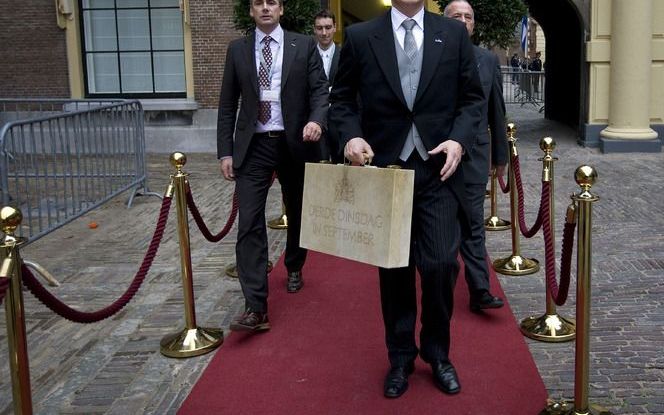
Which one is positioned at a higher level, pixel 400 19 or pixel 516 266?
pixel 400 19

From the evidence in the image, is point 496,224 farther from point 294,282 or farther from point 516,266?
point 294,282

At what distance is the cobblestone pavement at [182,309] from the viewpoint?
13.1 feet

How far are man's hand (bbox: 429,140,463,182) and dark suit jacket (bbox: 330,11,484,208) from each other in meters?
0.07

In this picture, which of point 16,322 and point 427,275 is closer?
point 16,322

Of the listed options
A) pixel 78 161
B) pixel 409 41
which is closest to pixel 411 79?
pixel 409 41

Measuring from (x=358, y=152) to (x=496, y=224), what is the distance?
4556 mm

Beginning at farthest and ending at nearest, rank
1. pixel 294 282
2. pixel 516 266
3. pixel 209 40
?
pixel 209 40, pixel 516 266, pixel 294 282

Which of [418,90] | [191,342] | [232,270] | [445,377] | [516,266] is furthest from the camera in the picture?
[232,270]

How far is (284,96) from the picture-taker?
4.83 metres

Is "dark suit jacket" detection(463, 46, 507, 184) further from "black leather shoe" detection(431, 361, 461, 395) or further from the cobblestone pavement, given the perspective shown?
"black leather shoe" detection(431, 361, 461, 395)

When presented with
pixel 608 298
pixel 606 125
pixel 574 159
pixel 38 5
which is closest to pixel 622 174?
pixel 574 159

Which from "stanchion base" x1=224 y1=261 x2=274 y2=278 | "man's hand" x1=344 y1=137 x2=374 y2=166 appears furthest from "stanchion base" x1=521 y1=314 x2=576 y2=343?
"stanchion base" x1=224 y1=261 x2=274 y2=278

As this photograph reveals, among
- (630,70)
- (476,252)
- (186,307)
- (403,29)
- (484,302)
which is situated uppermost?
(403,29)

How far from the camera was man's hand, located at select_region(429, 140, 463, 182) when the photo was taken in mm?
3365
